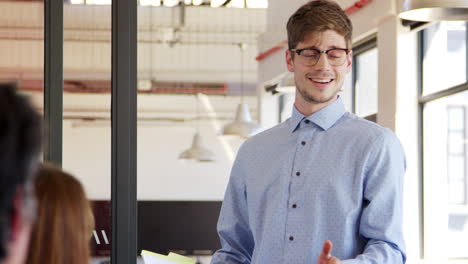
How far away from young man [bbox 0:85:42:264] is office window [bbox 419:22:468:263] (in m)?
6.25

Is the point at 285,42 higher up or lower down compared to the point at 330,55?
higher up

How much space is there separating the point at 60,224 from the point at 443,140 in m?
6.27

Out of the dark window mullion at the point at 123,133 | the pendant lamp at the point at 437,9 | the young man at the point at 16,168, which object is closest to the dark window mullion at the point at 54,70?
the dark window mullion at the point at 123,133

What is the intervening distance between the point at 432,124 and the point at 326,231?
5.41 m

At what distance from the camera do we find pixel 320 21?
4.83ft

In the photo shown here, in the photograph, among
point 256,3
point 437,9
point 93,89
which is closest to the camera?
point 93,89

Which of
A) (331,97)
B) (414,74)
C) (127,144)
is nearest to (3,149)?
(331,97)

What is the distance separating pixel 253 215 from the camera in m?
1.50

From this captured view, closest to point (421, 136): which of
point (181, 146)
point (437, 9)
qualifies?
point (437, 9)

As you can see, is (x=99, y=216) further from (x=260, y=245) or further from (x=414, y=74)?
(x=414, y=74)

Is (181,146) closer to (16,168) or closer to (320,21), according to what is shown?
(320,21)

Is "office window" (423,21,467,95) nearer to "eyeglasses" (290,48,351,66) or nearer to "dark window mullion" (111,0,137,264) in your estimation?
"dark window mullion" (111,0,137,264)

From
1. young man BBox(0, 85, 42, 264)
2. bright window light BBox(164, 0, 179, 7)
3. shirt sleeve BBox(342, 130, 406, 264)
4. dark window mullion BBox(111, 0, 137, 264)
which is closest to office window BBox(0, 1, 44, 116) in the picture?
dark window mullion BBox(111, 0, 137, 264)

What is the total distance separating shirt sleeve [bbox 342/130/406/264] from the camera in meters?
1.35
